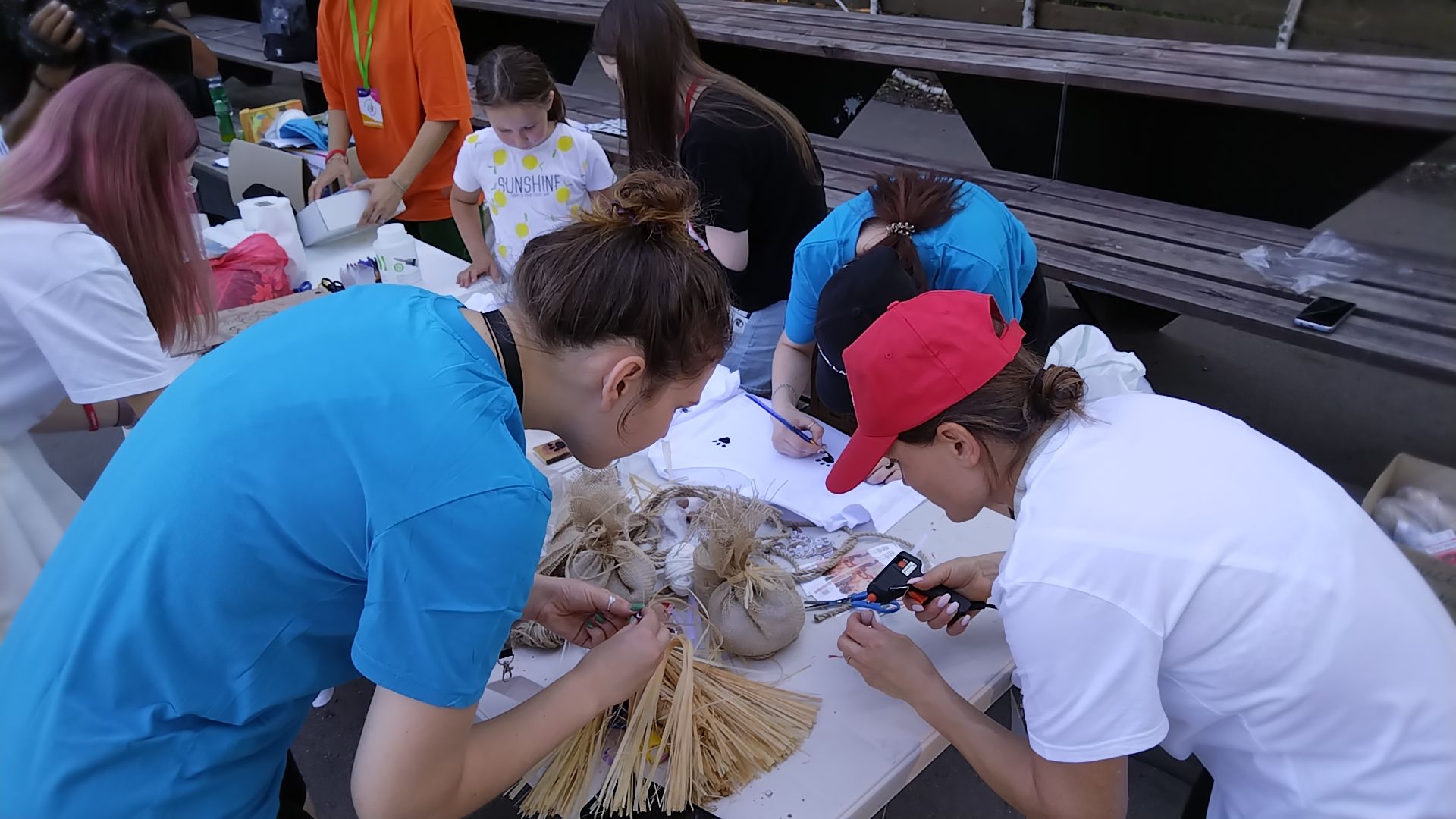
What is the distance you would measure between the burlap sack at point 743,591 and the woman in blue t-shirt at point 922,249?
1.42 feet

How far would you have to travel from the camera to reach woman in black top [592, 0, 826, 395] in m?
A: 2.26

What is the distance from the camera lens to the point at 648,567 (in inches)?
58.6

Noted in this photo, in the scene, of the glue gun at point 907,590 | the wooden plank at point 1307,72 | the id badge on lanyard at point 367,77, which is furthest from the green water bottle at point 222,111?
the glue gun at point 907,590

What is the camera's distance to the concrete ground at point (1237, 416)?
220 cm

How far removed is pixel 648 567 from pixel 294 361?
2.35 feet

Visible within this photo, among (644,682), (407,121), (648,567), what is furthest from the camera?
(407,121)

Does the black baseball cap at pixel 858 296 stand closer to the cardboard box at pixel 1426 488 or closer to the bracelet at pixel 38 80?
the cardboard box at pixel 1426 488

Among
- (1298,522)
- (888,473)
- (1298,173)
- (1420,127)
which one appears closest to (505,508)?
(1298,522)

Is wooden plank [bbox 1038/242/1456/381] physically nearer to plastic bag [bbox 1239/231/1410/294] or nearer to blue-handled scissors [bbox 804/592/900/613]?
plastic bag [bbox 1239/231/1410/294]

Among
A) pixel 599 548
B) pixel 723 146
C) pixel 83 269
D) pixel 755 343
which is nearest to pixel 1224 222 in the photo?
pixel 755 343

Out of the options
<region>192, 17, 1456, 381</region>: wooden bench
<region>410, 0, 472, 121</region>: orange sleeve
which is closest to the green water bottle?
<region>192, 17, 1456, 381</region>: wooden bench

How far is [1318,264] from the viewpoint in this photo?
271cm

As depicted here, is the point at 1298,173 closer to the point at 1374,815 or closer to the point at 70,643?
the point at 1374,815

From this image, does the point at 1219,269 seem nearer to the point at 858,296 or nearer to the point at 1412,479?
the point at 1412,479
